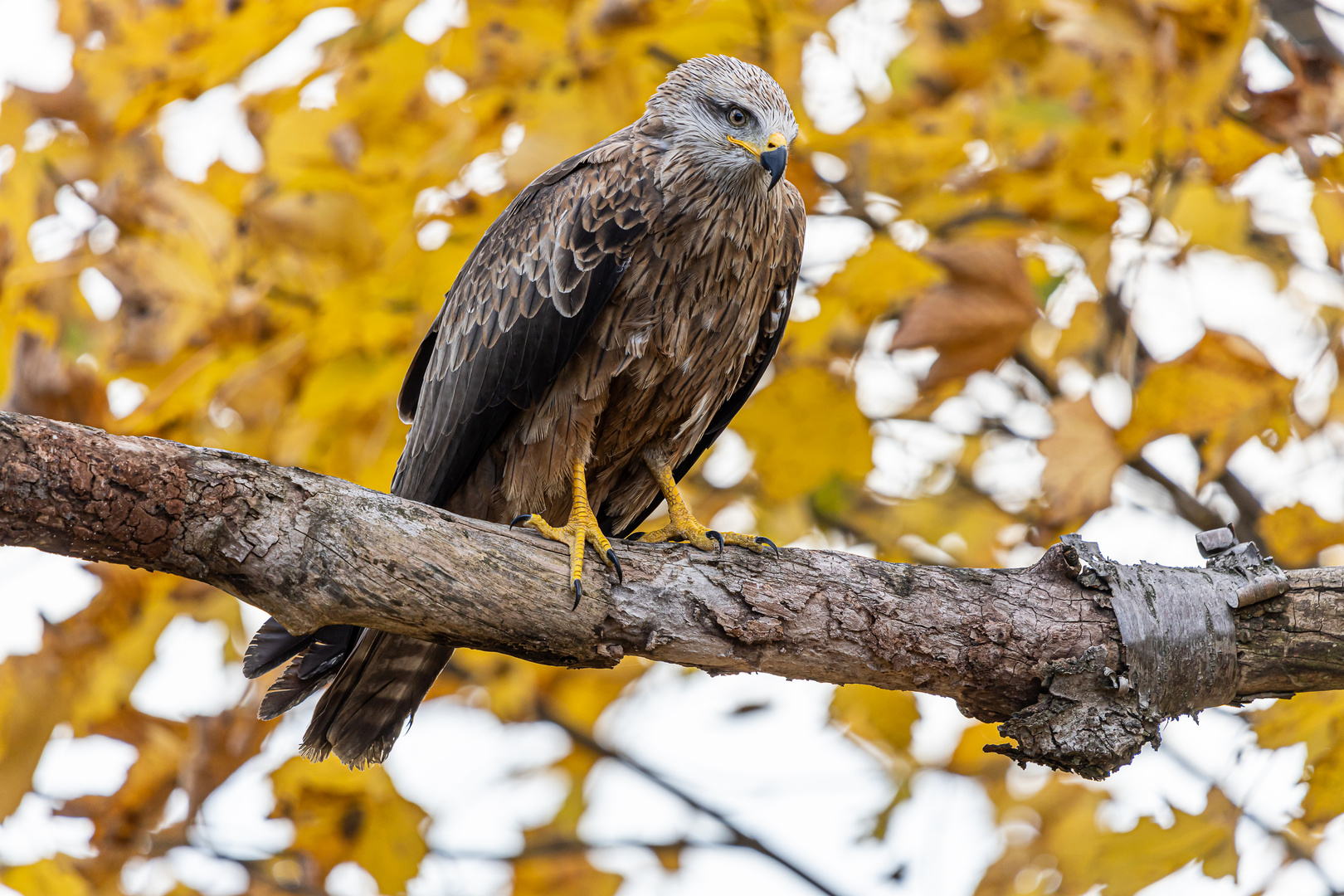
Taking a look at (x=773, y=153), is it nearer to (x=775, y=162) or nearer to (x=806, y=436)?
(x=775, y=162)

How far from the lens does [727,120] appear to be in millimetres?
3984

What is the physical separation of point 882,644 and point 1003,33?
10.4ft

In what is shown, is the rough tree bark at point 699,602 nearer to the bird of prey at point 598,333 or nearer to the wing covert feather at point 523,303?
the bird of prey at point 598,333

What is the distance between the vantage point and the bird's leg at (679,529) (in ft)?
11.9

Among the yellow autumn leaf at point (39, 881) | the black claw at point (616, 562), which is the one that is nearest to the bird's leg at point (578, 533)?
the black claw at point (616, 562)

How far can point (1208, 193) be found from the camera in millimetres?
4035

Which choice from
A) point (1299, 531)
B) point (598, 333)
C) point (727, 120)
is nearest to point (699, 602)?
point (598, 333)

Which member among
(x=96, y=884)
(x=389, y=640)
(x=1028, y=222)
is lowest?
(x=96, y=884)

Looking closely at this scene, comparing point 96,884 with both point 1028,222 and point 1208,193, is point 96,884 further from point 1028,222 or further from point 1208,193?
point 1208,193

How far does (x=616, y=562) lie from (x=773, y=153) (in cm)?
157

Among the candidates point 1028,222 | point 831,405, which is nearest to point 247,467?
point 831,405

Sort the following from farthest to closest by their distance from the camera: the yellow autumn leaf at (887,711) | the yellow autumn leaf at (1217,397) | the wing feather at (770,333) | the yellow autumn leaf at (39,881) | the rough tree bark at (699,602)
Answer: the yellow autumn leaf at (887,711) → the wing feather at (770,333) → the yellow autumn leaf at (39,881) → the yellow autumn leaf at (1217,397) → the rough tree bark at (699,602)

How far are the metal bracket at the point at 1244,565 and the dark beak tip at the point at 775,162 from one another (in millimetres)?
1888

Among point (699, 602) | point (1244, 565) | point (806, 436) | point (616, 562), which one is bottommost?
point (1244, 565)
